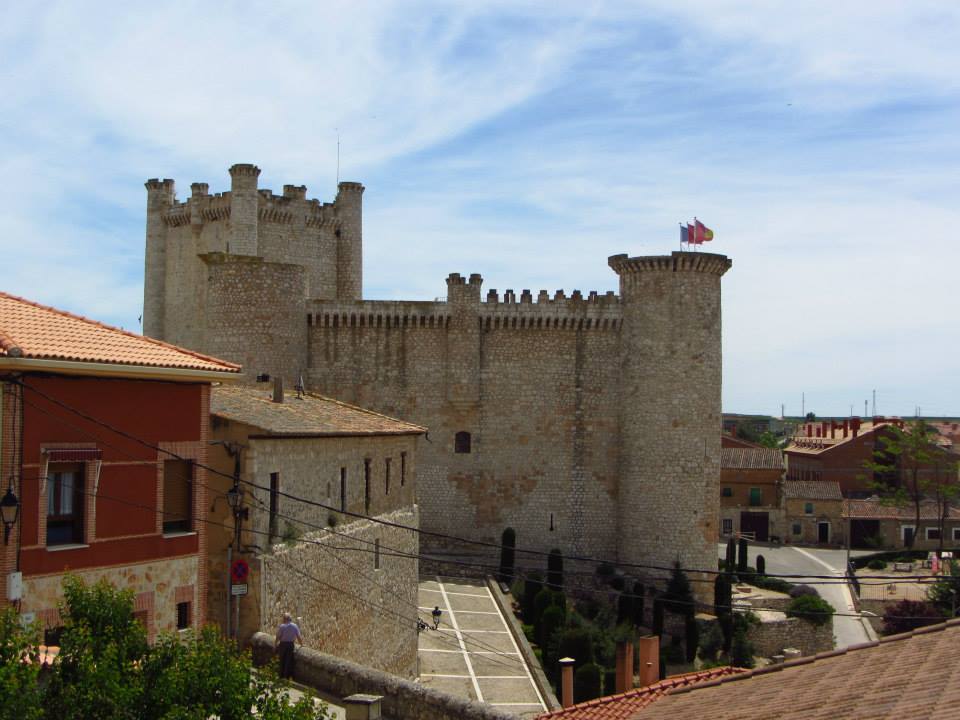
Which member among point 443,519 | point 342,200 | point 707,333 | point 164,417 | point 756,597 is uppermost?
point 342,200

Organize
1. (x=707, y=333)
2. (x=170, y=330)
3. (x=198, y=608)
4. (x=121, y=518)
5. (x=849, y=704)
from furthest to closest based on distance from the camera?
1. (x=170, y=330)
2. (x=707, y=333)
3. (x=198, y=608)
4. (x=121, y=518)
5. (x=849, y=704)

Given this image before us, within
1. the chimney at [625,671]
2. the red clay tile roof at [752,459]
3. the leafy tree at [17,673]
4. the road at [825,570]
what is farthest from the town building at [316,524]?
the red clay tile roof at [752,459]

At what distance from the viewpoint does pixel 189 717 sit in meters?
8.03

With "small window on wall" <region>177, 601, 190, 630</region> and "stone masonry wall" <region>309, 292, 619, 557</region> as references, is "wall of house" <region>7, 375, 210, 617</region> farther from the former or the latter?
"stone masonry wall" <region>309, 292, 619, 557</region>

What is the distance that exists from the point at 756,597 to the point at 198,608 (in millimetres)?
24875

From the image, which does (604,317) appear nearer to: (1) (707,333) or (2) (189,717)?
(1) (707,333)

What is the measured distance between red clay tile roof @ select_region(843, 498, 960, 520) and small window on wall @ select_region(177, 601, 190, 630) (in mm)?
46900

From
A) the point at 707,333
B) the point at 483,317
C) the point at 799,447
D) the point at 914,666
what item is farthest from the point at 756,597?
the point at 799,447

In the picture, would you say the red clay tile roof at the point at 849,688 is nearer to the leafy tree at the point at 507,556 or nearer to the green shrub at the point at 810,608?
the leafy tree at the point at 507,556

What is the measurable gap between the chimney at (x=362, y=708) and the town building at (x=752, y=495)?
47.6 metres

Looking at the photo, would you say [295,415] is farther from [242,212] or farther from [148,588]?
[242,212]

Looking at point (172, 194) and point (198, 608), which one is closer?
point (198, 608)

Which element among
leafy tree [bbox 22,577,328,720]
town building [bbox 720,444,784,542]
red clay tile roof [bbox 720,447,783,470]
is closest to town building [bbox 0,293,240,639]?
leafy tree [bbox 22,577,328,720]

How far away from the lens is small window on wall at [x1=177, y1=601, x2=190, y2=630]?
13.9 metres
